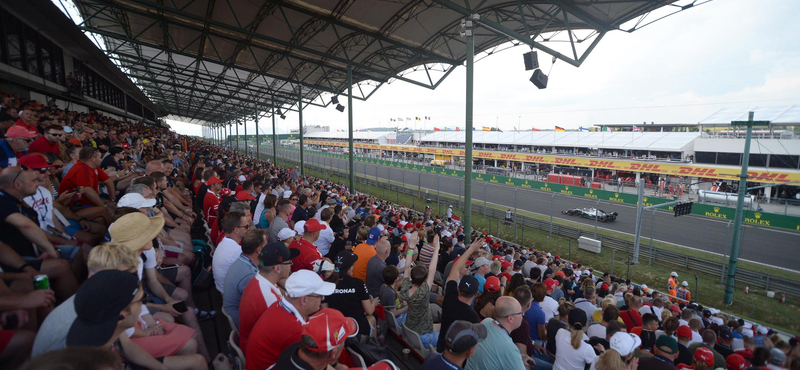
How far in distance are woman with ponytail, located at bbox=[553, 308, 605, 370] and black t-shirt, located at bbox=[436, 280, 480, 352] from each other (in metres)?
0.91

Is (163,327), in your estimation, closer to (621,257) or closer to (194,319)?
(194,319)

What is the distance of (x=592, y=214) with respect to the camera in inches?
796

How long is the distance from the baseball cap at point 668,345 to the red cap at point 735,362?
38.0 inches

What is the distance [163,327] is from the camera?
231cm

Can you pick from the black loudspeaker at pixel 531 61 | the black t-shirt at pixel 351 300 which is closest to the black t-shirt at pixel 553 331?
the black t-shirt at pixel 351 300

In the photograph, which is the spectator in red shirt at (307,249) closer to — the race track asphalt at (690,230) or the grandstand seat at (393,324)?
the grandstand seat at (393,324)

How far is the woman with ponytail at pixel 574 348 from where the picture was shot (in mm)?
3213

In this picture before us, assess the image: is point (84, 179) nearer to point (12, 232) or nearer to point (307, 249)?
point (12, 232)

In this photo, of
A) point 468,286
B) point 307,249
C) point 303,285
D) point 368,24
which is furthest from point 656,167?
point 303,285

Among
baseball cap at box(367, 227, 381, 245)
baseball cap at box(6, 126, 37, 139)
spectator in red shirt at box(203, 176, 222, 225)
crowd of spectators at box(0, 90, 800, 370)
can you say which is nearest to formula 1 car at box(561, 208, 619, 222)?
crowd of spectators at box(0, 90, 800, 370)

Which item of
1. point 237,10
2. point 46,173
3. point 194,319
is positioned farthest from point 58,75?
point 194,319

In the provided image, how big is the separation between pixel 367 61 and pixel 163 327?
1505 centimetres

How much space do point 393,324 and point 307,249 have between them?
4.24 ft

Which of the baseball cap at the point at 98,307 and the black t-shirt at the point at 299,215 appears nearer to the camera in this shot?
the baseball cap at the point at 98,307
